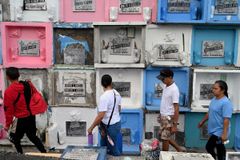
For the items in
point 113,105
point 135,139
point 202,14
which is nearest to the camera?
point 113,105

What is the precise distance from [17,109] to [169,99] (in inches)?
81.8

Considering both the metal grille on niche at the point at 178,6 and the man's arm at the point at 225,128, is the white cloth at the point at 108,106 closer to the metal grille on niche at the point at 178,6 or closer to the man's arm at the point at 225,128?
the man's arm at the point at 225,128

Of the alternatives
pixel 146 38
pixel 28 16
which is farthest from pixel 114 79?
pixel 28 16

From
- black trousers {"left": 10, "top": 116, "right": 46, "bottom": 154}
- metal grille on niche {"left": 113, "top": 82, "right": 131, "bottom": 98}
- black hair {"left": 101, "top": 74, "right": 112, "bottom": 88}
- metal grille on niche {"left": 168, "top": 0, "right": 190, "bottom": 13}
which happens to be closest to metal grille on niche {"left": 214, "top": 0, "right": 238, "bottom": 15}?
metal grille on niche {"left": 168, "top": 0, "right": 190, "bottom": 13}

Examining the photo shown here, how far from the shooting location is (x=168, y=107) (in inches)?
176

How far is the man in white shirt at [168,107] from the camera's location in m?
4.32

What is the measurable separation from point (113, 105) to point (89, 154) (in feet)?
5.31

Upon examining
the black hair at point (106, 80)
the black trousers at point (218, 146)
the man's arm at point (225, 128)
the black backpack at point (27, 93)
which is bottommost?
the black trousers at point (218, 146)

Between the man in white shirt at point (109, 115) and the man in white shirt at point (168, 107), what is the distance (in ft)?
2.45

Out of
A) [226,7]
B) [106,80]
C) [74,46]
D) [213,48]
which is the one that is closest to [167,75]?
[106,80]

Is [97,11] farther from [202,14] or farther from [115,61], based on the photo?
[202,14]

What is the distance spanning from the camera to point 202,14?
4.93m

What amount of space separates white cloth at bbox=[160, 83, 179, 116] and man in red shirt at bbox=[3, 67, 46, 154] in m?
1.84

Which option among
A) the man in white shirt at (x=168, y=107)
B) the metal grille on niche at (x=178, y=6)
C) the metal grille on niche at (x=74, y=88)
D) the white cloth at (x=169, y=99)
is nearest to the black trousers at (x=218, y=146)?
the man in white shirt at (x=168, y=107)
